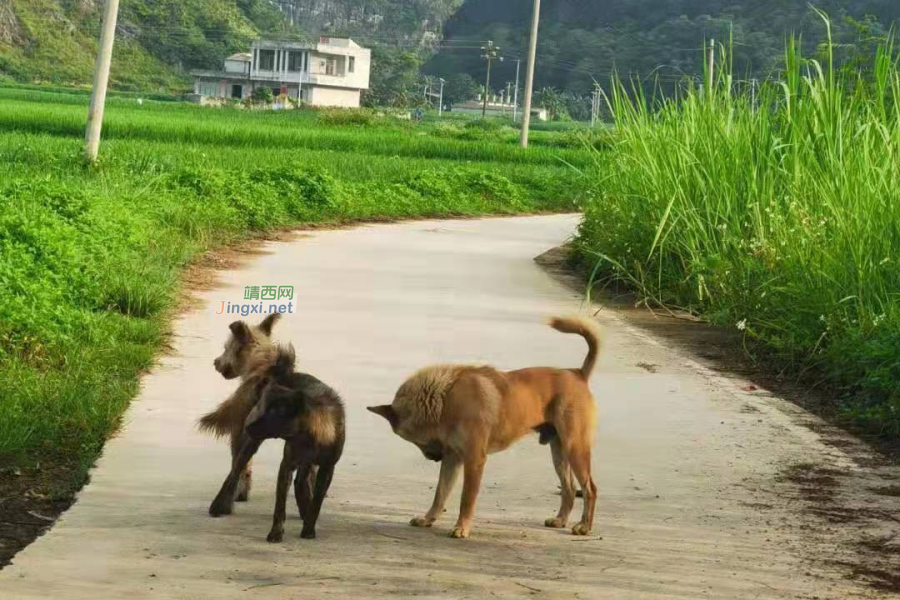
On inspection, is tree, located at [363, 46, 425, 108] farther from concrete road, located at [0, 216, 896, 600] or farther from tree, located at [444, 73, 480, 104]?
concrete road, located at [0, 216, 896, 600]

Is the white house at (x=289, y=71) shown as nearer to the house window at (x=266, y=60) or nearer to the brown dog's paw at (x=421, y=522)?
the house window at (x=266, y=60)

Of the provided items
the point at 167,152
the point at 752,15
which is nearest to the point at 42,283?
the point at 167,152

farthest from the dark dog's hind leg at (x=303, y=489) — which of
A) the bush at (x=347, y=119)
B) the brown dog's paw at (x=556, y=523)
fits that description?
the bush at (x=347, y=119)

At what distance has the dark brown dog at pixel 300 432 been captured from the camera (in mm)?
5910

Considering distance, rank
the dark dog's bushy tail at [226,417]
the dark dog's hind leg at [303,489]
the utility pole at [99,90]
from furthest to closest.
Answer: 1. the utility pole at [99,90]
2. the dark dog's bushy tail at [226,417]
3. the dark dog's hind leg at [303,489]

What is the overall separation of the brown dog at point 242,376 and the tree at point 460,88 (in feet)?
432

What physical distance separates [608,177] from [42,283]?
727 cm

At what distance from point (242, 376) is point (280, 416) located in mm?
710

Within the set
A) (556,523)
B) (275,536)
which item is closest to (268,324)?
(275,536)

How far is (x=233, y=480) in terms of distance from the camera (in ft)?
20.4

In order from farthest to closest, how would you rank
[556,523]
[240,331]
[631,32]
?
[631,32], [240,331], [556,523]

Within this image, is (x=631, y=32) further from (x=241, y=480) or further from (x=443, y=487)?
(x=443, y=487)

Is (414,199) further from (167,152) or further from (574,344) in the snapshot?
(574,344)

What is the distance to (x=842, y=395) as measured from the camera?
9828 mm
